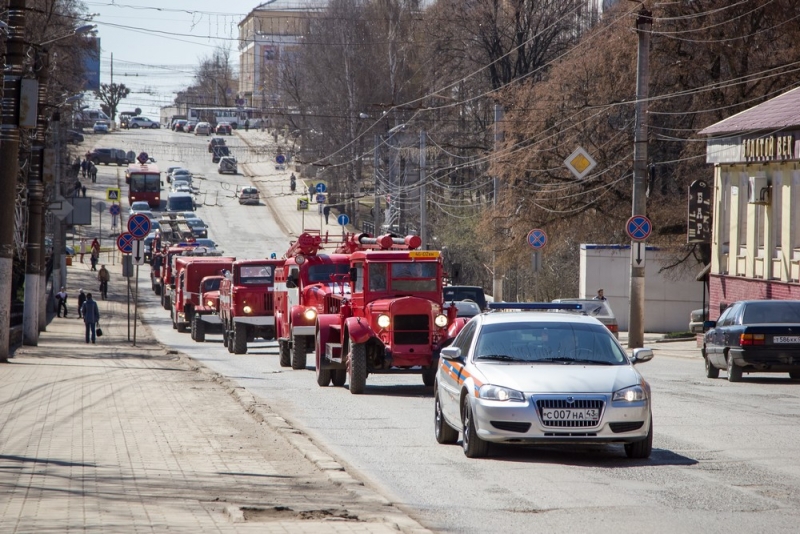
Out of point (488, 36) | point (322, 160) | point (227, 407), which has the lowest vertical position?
point (227, 407)

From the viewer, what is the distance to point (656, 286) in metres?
45.5

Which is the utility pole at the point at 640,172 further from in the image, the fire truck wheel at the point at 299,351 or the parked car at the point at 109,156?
the parked car at the point at 109,156

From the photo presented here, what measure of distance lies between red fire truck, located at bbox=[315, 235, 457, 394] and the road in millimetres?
496

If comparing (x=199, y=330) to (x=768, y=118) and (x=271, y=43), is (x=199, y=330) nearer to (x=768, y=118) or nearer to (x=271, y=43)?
(x=768, y=118)

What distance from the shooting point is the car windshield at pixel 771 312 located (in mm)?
22641

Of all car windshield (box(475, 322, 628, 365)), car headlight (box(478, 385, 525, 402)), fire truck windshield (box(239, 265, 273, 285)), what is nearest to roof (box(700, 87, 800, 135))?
fire truck windshield (box(239, 265, 273, 285))

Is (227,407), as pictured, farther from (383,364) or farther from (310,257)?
(310,257)

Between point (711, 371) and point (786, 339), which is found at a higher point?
point (786, 339)

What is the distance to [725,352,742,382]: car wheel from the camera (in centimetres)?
2228

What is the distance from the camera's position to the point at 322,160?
8238 centimetres

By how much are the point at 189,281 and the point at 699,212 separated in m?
18.1

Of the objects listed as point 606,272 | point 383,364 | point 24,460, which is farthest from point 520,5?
point 24,460

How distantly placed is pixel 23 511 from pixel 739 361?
16.2 m

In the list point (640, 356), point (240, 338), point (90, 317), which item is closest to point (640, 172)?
point (240, 338)
